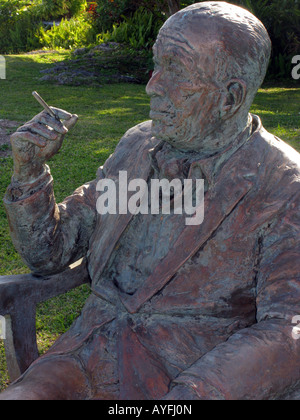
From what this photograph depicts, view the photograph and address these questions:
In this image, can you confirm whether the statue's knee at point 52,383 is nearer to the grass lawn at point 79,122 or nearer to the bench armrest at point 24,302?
the bench armrest at point 24,302

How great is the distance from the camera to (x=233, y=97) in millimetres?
2094

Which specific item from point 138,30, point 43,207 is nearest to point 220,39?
point 43,207

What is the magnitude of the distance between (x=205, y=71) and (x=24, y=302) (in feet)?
4.13

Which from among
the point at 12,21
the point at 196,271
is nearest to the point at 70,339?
the point at 196,271

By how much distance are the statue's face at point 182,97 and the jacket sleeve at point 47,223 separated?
22.3 inches

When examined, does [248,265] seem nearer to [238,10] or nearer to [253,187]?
[253,187]

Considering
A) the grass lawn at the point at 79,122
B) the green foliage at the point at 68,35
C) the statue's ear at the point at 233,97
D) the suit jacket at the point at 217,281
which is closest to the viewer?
the suit jacket at the point at 217,281

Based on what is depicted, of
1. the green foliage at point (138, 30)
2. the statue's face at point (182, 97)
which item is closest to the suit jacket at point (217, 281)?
the statue's face at point (182, 97)

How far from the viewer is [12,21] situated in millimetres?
17953

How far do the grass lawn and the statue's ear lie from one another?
2488mm

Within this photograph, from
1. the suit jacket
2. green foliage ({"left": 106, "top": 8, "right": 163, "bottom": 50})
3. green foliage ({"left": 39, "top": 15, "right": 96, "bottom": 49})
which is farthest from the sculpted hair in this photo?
green foliage ({"left": 39, "top": 15, "right": 96, "bottom": 49})

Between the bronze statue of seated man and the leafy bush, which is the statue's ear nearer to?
the bronze statue of seated man

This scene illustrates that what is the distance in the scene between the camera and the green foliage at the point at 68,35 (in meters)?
16.8
